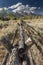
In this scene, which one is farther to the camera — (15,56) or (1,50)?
(1,50)

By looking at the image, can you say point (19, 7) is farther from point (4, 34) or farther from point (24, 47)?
point (24, 47)

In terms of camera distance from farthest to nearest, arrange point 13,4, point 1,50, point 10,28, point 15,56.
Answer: point 13,4, point 10,28, point 1,50, point 15,56

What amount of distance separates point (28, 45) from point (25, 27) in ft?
8.49

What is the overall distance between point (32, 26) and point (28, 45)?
122 inches

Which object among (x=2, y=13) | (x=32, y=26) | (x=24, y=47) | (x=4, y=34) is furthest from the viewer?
(x=2, y=13)

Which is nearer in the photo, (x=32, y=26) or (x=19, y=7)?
(x=32, y=26)

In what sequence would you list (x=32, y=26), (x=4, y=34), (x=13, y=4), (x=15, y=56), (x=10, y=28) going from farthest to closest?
(x=13, y=4) < (x=32, y=26) < (x=10, y=28) < (x=4, y=34) < (x=15, y=56)

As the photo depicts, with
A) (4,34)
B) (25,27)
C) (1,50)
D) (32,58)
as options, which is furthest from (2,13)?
(32,58)

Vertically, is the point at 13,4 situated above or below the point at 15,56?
below

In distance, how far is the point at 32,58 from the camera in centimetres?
790

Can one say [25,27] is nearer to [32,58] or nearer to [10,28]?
[10,28]

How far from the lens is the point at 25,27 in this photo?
1084 cm

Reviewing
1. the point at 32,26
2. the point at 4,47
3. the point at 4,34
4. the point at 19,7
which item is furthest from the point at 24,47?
the point at 19,7

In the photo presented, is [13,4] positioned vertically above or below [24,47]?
below
